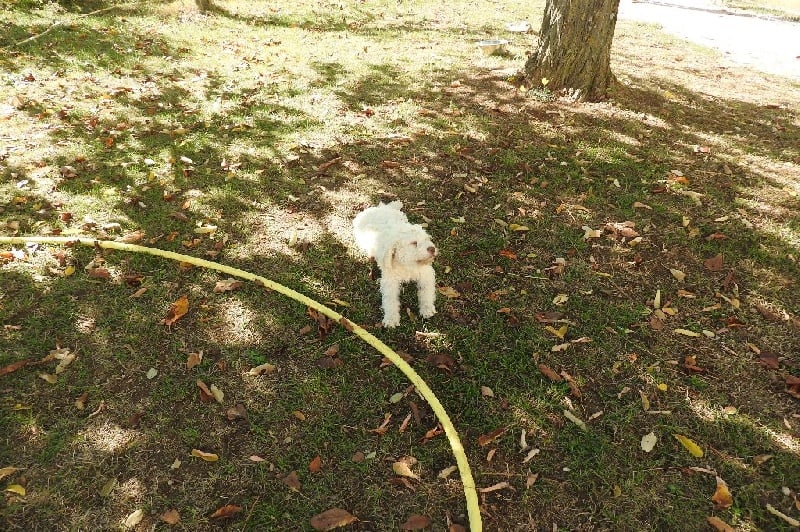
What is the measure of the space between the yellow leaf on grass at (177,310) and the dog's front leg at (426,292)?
2157mm

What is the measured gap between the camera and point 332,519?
2904 millimetres

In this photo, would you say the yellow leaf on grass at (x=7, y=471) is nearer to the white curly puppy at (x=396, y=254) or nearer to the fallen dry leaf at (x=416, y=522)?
the fallen dry leaf at (x=416, y=522)

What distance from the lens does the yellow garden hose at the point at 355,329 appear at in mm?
3008

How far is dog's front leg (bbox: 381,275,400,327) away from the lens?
403 centimetres

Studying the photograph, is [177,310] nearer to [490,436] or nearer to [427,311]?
[427,311]

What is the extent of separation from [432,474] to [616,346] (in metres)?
1.97

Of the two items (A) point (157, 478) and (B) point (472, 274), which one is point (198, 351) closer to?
(A) point (157, 478)

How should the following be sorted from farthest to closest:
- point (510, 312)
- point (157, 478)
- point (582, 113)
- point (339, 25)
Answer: point (339, 25)
point (582, 113)
point (510, 312)
point (157, 478)

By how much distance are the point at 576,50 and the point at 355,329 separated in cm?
589

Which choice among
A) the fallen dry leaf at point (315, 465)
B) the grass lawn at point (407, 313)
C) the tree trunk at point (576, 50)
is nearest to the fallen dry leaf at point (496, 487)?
the grass lawn at point (407, 313)

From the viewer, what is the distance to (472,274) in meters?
4.67

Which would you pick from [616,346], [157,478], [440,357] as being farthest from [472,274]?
[157,478]

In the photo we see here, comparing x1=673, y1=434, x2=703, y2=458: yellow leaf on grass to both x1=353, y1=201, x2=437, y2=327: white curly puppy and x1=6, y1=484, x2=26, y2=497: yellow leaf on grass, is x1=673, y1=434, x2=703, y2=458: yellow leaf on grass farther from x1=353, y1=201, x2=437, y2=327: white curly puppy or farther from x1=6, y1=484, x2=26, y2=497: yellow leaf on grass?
x1=6, y1=484, x2=26, y2=497: yellow leaf on grass

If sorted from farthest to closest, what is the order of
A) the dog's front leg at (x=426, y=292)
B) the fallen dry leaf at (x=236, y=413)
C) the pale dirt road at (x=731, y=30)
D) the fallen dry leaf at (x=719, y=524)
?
1. the pale dirt road at (x=731, y=30)
2. the dog's front leg at (x=426, y=292)
3. the fallen dry leaf at (x=236, y=413)
4. the fallen dry leaf at (x=719, y=524)
